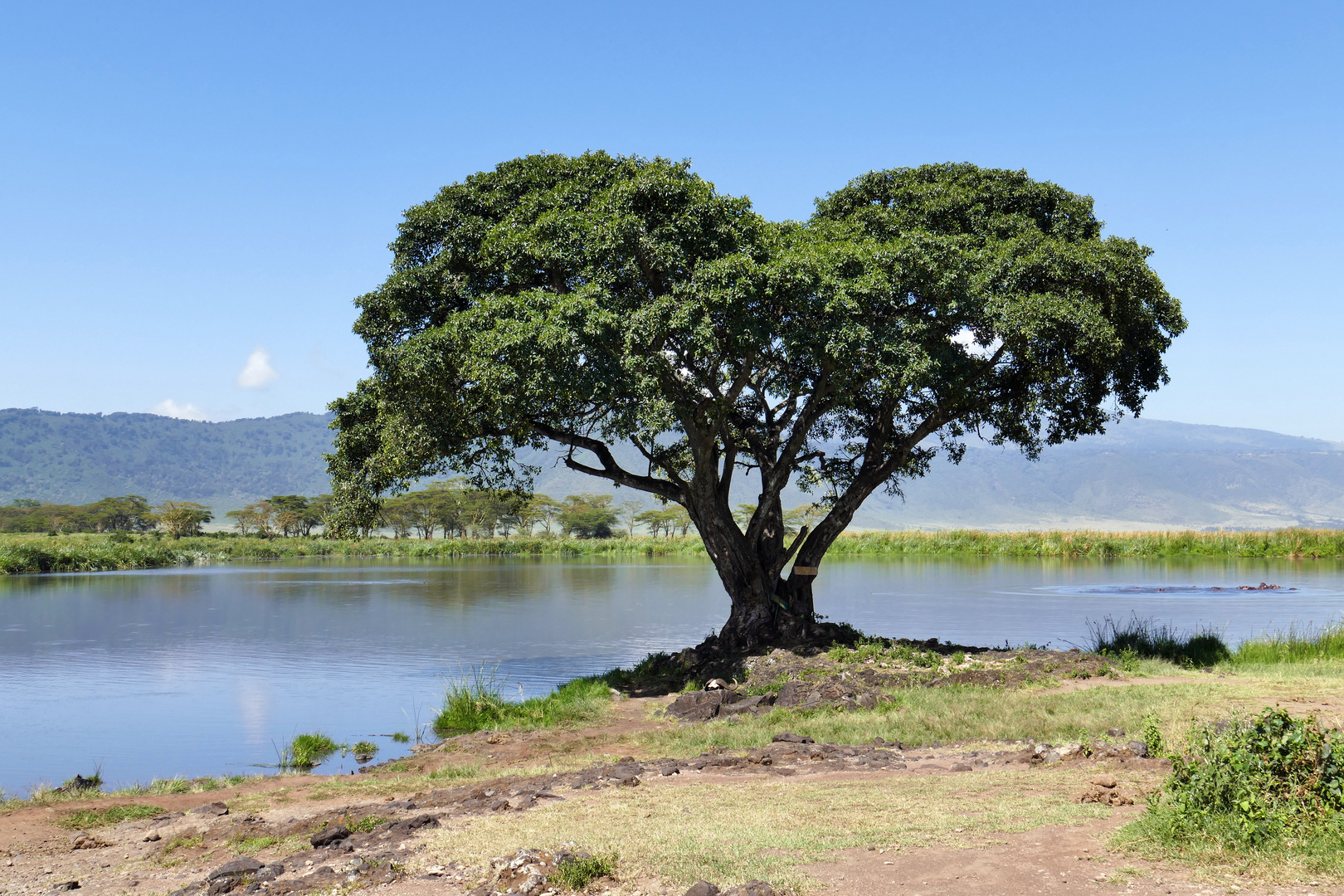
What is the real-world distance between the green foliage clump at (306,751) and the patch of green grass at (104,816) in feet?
10.7

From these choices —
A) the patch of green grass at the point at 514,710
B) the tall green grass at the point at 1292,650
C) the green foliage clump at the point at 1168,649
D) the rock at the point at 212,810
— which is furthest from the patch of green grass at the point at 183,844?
the tall green grass at the point at 1292,650

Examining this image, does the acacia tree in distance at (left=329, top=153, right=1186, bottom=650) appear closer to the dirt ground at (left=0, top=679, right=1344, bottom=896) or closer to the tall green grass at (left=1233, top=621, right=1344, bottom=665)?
the tall green grass at (left=1233, top=621, right=1344, bottom=665)

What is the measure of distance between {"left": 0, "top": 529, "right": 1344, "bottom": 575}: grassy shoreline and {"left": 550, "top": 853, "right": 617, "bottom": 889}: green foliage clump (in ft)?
209

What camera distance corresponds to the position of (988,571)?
54562 millimetres

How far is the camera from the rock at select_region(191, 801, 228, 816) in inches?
392

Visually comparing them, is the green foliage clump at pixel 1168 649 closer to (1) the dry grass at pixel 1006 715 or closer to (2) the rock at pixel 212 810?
(1) the dry grass at pixel 1006 715

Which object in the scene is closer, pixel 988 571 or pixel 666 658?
pixel 666 658

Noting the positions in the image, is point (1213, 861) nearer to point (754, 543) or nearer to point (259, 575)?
point (754, 543)

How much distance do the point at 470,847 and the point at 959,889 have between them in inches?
141

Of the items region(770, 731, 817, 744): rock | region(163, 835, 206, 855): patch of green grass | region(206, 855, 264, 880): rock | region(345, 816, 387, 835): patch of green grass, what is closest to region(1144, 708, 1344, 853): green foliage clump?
region(770, 731, 817, 744): rock

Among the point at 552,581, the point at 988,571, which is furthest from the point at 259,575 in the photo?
the point at 988,571

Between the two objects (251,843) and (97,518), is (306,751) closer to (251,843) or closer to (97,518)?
(251,843)

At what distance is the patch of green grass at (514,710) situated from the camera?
51.1ft

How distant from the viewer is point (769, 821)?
7.84 meters
